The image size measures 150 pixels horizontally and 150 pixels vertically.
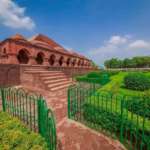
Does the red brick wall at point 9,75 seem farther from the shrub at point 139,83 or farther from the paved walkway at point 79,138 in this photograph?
the shrub at point 139,83

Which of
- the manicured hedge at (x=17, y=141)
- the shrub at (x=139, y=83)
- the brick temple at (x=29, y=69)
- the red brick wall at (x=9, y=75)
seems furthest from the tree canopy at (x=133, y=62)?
the manicured hedge at (x=17, y=141)

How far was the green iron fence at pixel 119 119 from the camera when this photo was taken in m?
3.33

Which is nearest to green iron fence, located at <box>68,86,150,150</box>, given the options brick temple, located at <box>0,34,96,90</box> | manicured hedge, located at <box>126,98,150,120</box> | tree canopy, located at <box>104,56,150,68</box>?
manicured hedge, located at <box>126,98,150,120</box>

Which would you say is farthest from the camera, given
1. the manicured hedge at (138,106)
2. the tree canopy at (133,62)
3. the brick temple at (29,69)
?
the tree canopy at (133,62)

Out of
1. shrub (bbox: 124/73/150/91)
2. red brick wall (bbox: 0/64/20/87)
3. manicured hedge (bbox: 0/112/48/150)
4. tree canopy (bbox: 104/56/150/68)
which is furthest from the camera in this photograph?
tree canopy (bbox: 104/56/150/68)

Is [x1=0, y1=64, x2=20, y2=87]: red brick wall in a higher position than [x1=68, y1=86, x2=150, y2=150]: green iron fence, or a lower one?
higher

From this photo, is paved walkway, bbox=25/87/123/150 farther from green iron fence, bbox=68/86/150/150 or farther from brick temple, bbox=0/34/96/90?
brick temple, bbox=0/34/96/90

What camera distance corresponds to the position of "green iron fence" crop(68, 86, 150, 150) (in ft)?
10.9

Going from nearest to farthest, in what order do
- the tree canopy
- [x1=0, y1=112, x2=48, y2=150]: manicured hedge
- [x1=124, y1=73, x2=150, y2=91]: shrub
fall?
[x1=0, y1=112, x2=48, y2=150]: manicured hedge < [x1=124, y1=73, x2=150, y2=91]: shrub < the tree canopy

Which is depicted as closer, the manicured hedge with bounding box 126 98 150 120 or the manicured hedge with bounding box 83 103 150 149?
the manicured hedge with bounding box 83 103 150 149

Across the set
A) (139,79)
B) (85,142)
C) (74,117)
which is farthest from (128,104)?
(139,79)

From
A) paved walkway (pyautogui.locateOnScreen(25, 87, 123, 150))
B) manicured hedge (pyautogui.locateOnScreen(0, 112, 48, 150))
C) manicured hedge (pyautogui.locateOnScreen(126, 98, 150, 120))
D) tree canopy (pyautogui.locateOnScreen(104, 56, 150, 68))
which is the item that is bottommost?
paved walkway (pyautogui.locateOnScreen(25, 87, 123, 150))

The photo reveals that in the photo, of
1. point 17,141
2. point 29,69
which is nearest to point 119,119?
point 17,141

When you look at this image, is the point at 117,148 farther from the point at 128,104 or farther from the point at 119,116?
the point at 128,104
